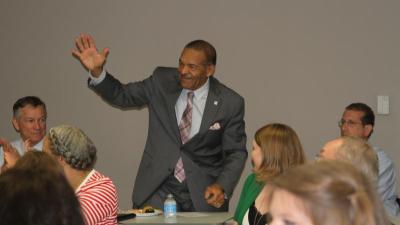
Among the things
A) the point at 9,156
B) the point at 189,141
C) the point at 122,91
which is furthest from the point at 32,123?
the point at 9,156

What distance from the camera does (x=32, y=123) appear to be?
207 inches

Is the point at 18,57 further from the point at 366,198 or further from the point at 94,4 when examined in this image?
the point at 366,198

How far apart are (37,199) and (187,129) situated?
312 cm

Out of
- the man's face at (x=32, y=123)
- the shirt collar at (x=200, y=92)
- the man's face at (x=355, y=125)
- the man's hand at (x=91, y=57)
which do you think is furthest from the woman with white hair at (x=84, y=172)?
the man's face at (x=355, y=125)

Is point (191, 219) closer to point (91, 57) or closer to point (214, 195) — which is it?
point (214, 195)

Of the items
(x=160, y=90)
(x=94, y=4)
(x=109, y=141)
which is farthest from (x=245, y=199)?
(x=94, y=4)

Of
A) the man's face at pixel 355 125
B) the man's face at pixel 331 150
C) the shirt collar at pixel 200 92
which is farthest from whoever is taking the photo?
Answer: the man's face at pixel 355 125

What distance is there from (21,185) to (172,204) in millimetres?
2822

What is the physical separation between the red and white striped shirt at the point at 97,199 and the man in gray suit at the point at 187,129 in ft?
4.91

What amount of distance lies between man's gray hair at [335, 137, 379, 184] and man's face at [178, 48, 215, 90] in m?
1.89

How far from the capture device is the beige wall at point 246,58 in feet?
20.8

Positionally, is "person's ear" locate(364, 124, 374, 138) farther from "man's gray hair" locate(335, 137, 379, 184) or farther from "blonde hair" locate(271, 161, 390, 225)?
"blonde hair" locate(271, 161, 390, 225)

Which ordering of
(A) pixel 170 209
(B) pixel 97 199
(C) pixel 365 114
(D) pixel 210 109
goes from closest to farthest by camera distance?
(B) pixel 97 199, (A) pixel 170 209, (D) pixel 210 109, (C) pixel 365 114

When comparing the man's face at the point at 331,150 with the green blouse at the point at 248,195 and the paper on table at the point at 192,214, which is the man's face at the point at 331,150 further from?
the paper on table at the point at 192,214
